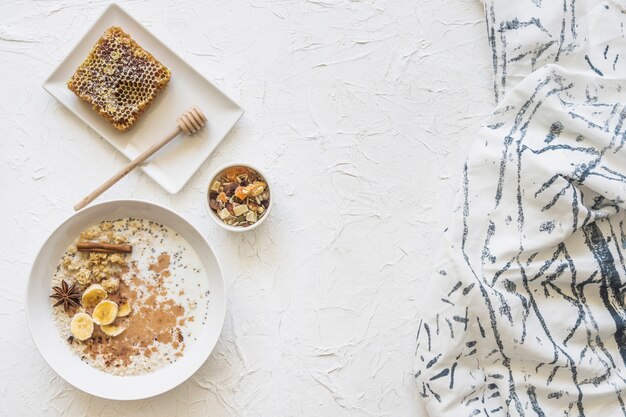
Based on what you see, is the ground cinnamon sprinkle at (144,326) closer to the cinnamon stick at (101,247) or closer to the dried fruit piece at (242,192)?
the cinnamon stick at (101,247)

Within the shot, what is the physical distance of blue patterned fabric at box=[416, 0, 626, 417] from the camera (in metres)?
0.97

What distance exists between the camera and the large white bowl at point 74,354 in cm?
98

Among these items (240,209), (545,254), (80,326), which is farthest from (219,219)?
(545,254)

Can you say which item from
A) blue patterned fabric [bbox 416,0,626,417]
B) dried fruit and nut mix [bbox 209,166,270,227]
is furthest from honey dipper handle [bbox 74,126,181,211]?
blue patterned fabric [bbox 416,0,626,417]

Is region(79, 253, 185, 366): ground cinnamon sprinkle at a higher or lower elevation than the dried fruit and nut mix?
lower

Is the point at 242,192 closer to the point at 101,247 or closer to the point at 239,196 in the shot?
the point at 239,196

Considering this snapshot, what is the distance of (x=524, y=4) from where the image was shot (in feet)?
3.36

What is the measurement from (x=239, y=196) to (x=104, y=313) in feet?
0.93

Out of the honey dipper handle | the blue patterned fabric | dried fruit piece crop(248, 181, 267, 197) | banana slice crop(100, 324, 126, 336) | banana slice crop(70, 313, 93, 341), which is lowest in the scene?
banana slice crop(70, 313, 93, 341)

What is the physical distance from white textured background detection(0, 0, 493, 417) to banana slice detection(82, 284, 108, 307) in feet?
0.40

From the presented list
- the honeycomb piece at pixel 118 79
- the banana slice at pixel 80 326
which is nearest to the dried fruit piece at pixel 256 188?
the honeycomb piece at pixel 118 79

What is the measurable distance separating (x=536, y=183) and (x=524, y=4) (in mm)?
301

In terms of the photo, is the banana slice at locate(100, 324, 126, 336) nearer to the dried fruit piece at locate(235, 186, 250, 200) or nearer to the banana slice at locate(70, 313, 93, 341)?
the banana slice at locate(70, 313, 93, 341)

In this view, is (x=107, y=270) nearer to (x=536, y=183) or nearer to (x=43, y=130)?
(x=43, y=130)
